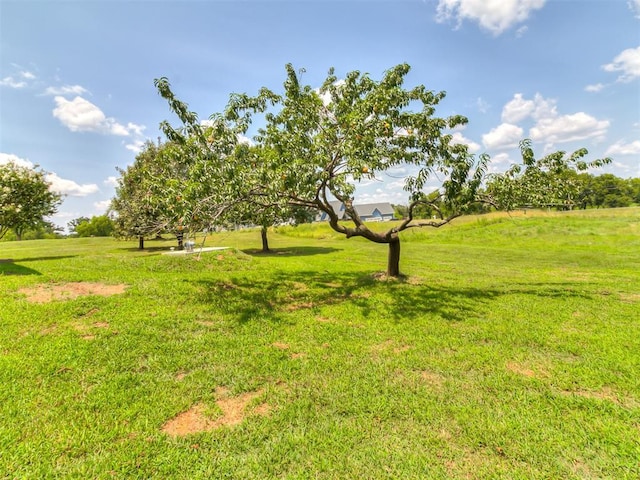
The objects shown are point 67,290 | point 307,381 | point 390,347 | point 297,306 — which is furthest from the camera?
point 297,306

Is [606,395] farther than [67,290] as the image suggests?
No

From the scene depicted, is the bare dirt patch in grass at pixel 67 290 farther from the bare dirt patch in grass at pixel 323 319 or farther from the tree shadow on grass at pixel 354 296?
the bare dirt patch in grass at pixel 323 319

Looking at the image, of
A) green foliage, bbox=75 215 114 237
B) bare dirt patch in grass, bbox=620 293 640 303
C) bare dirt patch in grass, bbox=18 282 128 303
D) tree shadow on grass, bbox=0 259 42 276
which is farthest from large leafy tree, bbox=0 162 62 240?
green foliage, bbox=75 215 114 237

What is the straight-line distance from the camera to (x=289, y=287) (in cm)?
1012

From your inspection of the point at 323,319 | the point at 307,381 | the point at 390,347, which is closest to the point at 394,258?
the point at 323,319

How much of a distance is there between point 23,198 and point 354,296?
2226 centimetres

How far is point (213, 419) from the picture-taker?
380 cm

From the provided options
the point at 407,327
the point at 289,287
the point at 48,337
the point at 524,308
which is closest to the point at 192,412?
the point at 48,337

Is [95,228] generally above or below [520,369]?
above

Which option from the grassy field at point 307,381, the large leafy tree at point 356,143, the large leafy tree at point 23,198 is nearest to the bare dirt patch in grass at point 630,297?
the grassy field at point 307,381

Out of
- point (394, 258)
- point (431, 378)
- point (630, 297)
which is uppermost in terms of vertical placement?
point (394, 258)

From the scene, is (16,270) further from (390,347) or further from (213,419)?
(390,347)

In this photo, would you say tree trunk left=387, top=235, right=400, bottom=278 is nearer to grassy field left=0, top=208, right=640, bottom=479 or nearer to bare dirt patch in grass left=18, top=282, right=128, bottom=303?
grassy field left=0, top=208, right=640, bottom=479

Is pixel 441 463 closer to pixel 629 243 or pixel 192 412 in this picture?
pixel 192 412
